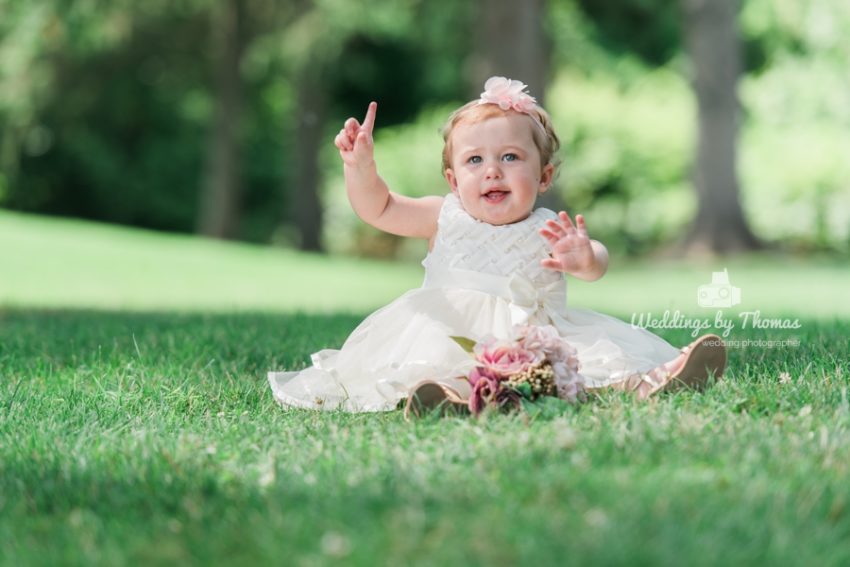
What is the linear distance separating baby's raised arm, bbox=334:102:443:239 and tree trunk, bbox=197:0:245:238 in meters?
16.4

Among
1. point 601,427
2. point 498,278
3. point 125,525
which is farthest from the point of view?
point 498,278

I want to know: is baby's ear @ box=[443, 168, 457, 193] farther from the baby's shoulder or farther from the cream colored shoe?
the cream colored shoe

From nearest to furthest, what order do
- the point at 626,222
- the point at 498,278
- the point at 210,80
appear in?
the point at 498,278
the point at 626,222
the point at 210,80

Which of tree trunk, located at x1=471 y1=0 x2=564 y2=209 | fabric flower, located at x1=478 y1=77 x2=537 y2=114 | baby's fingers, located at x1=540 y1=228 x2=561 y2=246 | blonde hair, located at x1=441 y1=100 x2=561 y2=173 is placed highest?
tree trunk, located at x1=471 y1=0 x2=564 y2=209

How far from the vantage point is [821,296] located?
1083 cm

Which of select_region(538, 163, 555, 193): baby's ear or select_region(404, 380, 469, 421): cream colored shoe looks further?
select_region(538, 163, 555, 193): baby's ear

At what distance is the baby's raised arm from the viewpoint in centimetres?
404

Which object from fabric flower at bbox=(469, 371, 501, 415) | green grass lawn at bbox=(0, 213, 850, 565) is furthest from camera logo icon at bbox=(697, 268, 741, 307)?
fabric flower at bbox=(469, 371, 501, 415)

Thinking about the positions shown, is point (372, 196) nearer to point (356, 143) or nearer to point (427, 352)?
point (356, 143)

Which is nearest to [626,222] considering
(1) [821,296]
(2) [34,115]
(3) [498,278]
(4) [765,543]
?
(1) [821,296]

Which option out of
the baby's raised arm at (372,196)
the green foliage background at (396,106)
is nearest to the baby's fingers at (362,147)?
the baby's raised arm at (372,196)

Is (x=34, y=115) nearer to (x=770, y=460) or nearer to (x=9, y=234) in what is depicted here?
(x=9, y=234)

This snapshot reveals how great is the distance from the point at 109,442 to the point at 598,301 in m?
8.11

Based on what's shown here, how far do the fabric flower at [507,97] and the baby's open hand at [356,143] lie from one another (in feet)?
1.39
